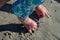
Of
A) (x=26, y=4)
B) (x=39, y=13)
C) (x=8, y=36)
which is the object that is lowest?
(x=8, y=36)

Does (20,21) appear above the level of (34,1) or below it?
below

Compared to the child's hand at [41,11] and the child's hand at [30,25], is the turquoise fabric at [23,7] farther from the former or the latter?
the child's hand at [41,11]

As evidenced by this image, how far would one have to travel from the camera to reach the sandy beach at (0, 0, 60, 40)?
1.71 meters

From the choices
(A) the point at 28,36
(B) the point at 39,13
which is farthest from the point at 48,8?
(A) the point at 28,36

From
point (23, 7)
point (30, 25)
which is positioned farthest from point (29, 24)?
point (23, 7)

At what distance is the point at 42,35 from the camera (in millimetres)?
1727

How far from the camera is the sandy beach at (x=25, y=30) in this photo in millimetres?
1712

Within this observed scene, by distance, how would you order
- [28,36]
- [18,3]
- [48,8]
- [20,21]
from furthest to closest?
1. [48,8]
2. [20,21]
3. [28,36]
4. [18,3]

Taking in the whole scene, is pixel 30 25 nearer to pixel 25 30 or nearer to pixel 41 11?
pixel 25 30

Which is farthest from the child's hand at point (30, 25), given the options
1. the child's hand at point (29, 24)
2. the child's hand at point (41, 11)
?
the child's hand at point (41, 11)

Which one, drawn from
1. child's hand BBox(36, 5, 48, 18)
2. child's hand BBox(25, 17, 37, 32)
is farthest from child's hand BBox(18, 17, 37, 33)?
child's hand BBox(36, 5, 48, 18)

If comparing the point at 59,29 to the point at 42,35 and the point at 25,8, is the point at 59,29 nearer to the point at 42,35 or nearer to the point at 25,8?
the point at 42,35

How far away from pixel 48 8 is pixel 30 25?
35cm

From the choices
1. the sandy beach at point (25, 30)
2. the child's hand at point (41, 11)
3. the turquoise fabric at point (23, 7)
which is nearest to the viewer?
the turquoise fabric at point (23, 7)
